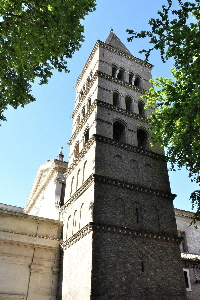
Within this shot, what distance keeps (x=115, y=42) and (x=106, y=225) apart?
2041 cm

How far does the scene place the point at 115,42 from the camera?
1115 inches

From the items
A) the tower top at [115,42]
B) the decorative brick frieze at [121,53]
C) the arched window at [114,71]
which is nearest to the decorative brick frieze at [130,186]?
the arched window at [114,71]

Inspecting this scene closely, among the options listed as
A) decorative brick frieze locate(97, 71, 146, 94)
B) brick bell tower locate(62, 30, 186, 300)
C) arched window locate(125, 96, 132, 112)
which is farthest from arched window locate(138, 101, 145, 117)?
decorative brick frieze locate(97, 71, 146, 94)

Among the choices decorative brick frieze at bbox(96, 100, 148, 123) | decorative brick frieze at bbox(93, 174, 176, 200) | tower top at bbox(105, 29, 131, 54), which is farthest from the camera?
tower top at bbox(105, 29, 131, 54)

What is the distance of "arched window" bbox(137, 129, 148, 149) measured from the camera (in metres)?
21.1

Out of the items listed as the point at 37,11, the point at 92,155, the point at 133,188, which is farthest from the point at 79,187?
the point at 37,11

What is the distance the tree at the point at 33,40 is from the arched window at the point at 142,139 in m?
9.80

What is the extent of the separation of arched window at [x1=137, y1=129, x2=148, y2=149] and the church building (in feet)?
0.26

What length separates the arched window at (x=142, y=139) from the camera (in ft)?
69.1

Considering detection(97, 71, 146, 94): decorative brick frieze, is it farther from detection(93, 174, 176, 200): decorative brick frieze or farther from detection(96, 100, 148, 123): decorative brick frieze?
detection(93, 174, 176, 200): decorative brick frieze

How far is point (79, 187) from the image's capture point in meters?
18.2

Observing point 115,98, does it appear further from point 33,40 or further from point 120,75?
point 33,40

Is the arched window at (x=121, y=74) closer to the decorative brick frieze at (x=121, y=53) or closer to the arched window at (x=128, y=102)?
the decorative brick frieze at (x=121, y=53)

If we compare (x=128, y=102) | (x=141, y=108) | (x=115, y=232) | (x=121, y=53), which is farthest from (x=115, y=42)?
(x=115, y=232)
